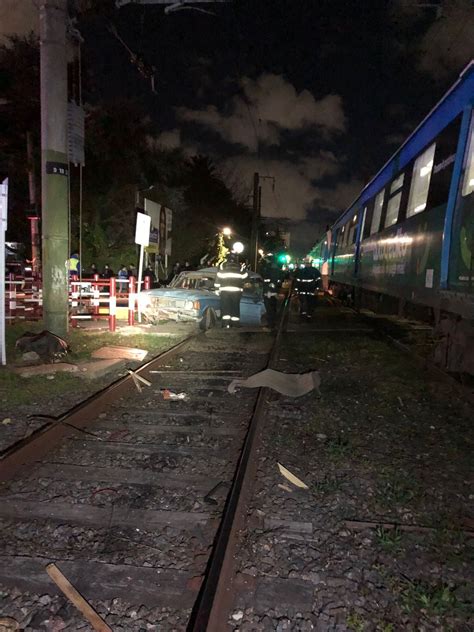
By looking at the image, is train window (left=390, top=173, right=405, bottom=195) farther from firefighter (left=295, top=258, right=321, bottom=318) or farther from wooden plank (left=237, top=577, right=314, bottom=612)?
wooden plank (left=237, top=577, right=314, bottom=612)

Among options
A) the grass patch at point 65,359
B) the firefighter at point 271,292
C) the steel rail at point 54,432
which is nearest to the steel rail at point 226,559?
the steel rail at point 54,432

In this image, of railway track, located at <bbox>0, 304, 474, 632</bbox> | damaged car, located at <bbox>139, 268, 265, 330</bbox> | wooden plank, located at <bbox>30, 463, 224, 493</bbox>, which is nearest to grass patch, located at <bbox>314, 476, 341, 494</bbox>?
railway track, located at <bbox>0, 304, 474, 632</bbox>

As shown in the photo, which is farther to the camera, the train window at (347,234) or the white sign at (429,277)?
the train window at (347,234)

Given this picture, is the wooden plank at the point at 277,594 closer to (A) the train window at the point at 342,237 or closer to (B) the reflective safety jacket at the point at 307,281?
(B) the reflective safety jacket at the point at 307,281

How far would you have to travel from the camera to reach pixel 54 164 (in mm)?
9867

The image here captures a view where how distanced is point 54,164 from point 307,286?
361 inches

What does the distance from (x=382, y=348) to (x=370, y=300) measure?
4.40m

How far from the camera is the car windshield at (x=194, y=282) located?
14344mm

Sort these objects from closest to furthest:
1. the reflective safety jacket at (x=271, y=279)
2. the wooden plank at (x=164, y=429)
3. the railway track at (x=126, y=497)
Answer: the railway track at (x=126, y=497), the wooden plank at (x=164, y=429), the reflective safety jacket at (x=271, y=279)

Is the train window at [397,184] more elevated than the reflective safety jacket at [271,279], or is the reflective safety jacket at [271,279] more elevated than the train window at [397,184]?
the train window at [397,184]

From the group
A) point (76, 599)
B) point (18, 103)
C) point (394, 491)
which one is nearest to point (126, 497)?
point (76, 599)

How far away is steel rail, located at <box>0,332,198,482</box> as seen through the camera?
429 cm

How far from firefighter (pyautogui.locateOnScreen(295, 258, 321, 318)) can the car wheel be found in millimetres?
4094

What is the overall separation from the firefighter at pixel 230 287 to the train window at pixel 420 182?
15.4 feet
